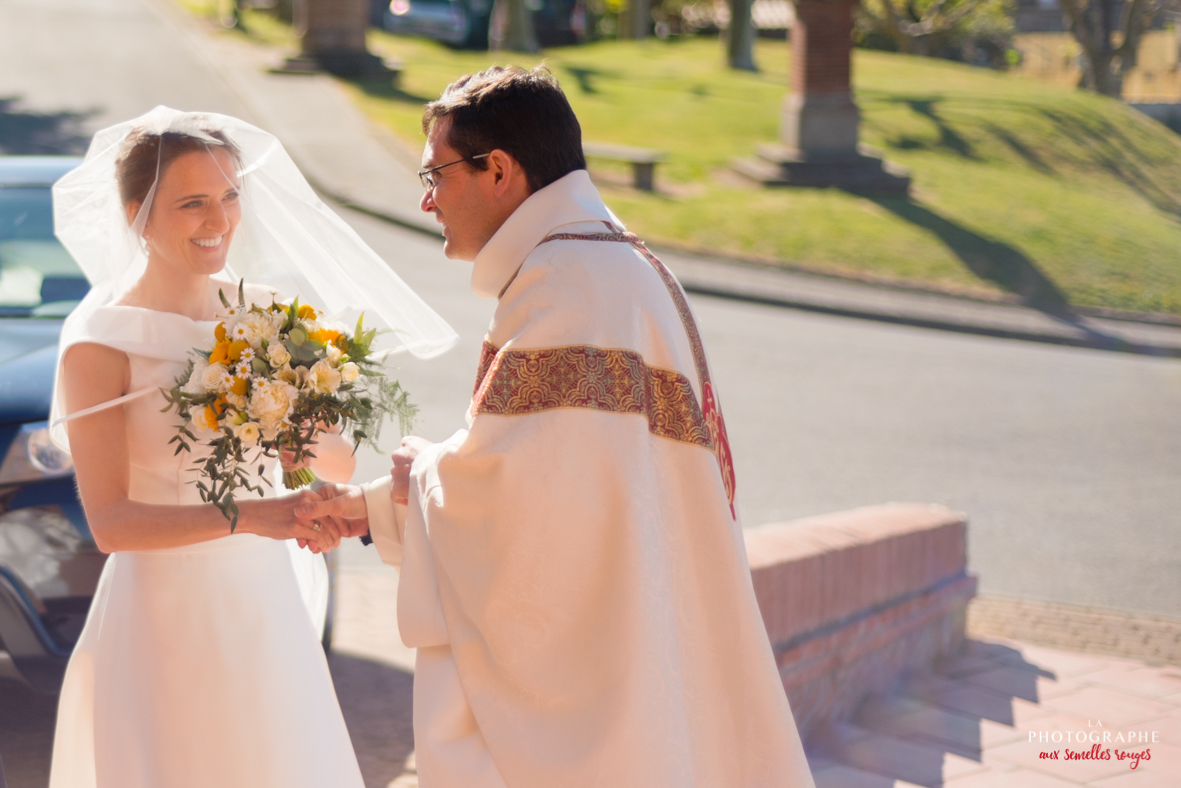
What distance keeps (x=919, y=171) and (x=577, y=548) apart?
2011cm

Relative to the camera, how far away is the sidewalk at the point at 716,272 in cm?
1483

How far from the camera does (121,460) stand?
2850 mm

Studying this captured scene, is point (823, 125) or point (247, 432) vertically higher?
point (247, 432)

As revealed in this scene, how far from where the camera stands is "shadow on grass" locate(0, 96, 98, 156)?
60.4 feet

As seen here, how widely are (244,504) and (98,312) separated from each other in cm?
58

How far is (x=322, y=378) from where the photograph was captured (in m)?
2.79

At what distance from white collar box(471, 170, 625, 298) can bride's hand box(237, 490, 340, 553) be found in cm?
72

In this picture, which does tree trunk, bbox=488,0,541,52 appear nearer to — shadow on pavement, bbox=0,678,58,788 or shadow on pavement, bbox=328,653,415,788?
shadow on pavement, bbox=328,653,415,788

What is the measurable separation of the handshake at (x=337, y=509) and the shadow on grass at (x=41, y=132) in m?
16.7

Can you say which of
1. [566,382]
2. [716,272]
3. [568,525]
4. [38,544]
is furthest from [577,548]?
[716,272]

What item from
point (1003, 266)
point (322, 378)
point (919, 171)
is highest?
point (322, 378)

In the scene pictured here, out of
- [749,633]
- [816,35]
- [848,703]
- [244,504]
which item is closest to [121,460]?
[244,504]

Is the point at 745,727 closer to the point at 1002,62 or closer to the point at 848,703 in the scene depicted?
the point at 848,703

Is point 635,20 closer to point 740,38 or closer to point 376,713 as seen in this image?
point 740,38
